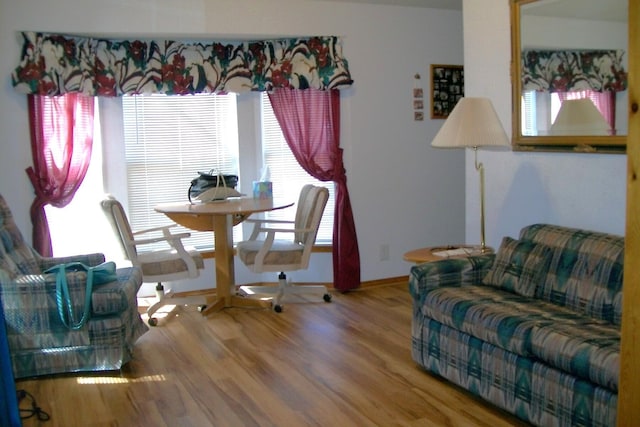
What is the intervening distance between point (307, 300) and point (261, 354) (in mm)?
1257

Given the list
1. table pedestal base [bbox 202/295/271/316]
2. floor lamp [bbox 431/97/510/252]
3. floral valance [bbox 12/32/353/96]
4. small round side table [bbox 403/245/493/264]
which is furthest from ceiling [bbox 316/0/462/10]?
table pedestal base [bbox 202/295/271/316]

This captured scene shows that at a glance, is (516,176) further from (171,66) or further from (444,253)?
(171,66)

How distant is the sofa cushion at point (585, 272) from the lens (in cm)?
297

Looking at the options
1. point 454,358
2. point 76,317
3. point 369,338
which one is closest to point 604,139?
point 454,358

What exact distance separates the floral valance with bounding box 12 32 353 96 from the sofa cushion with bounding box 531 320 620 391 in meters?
3.13

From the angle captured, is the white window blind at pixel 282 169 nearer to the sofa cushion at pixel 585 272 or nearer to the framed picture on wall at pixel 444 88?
the framed picture on wall at pixel 444 88

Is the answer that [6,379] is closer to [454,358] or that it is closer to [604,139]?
[454,358]

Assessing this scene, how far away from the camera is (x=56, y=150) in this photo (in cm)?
496

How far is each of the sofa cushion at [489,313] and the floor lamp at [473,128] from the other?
0.83 metres

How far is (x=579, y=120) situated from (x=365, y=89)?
7.84 feet

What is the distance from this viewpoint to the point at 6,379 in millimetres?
2686

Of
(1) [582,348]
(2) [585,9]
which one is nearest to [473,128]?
(2) [585,9]

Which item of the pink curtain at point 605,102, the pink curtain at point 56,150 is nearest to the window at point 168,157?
the pink curtain at point 56,150

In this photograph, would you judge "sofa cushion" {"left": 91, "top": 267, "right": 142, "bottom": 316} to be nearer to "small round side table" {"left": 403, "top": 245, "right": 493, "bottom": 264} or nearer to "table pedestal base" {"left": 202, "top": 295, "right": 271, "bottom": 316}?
"table pedestal base" {"left": 202, "top": 295, "right": 271, "bottom": 316}
